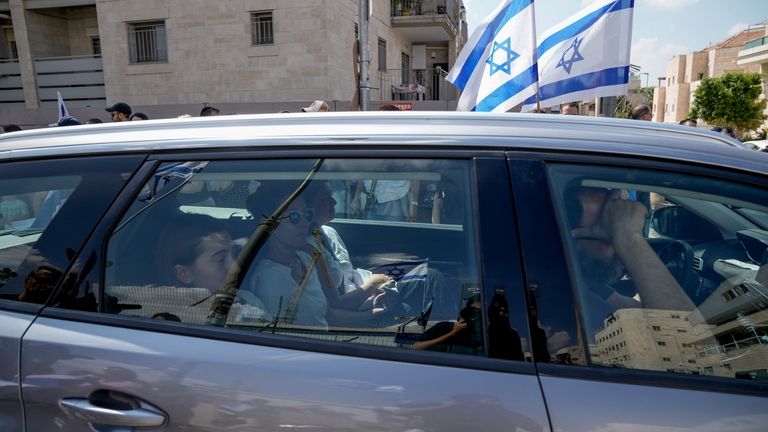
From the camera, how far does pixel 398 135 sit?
4.76 ft

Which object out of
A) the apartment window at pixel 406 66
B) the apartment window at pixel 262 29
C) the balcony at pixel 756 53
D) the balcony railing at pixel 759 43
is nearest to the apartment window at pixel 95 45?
the apartment window at pixel 262 29

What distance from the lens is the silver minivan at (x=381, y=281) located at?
3.97 ft

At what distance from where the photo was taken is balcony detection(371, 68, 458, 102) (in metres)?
20.6

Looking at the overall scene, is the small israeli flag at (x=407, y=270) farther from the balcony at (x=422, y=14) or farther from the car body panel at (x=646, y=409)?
the balcony at (x=422, y=14)

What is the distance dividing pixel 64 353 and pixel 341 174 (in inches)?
36.9

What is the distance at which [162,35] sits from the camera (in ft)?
57.8

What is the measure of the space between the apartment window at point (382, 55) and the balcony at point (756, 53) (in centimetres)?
3953

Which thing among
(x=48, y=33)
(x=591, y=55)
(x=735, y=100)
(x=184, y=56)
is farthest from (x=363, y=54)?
(x=735, y=100)

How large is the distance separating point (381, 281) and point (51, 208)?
1143mm

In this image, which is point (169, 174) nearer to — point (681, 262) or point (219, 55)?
point (681, 262)

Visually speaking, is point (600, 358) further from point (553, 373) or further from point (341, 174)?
point (341, 174)

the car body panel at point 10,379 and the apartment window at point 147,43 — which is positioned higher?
the apartment window at point 147,43

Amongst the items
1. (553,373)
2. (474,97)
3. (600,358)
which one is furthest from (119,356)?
(474,97)

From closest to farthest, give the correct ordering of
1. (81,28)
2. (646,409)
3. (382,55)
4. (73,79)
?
(646,409), (73,79), (81,28), (382,55)
